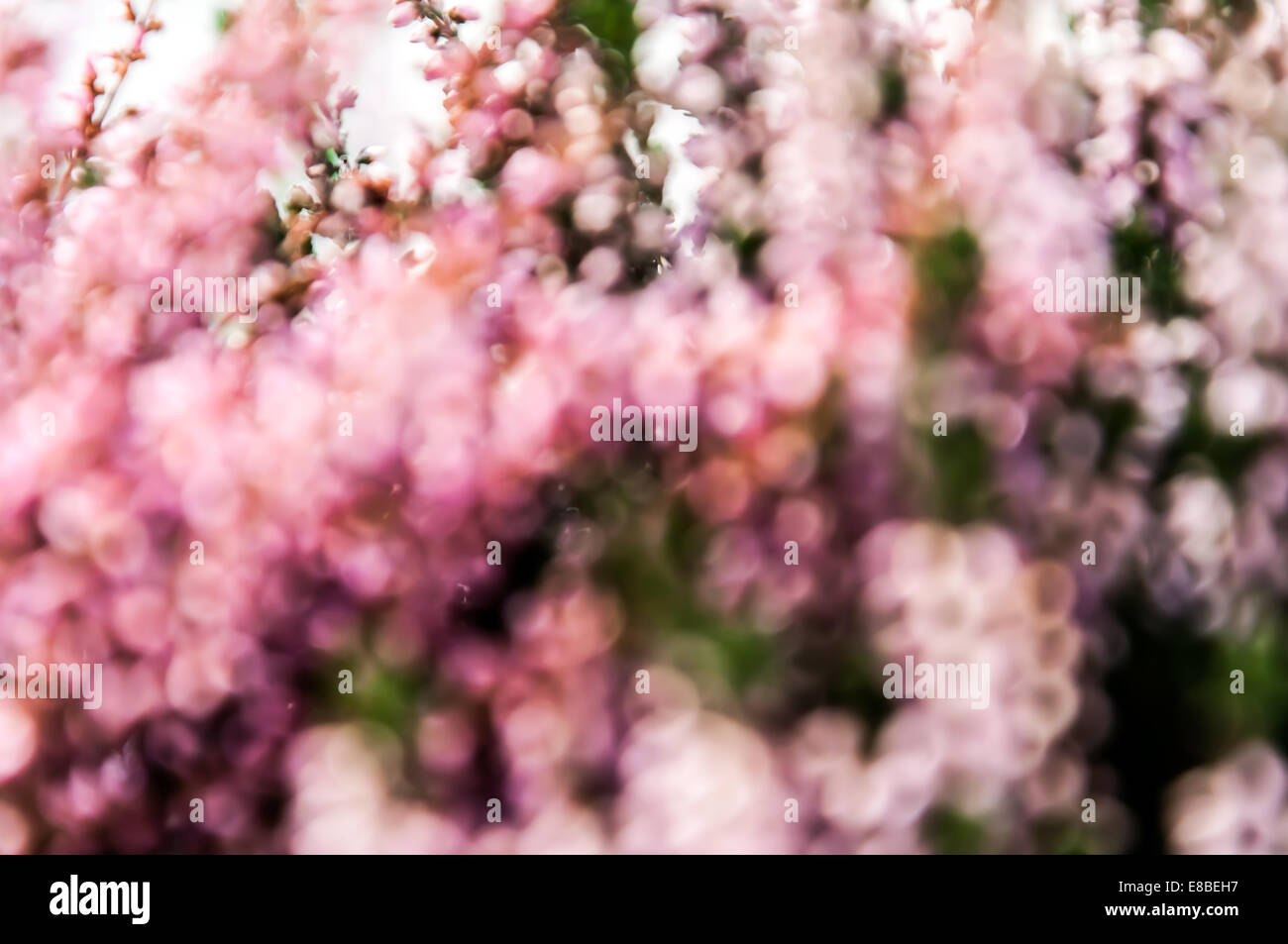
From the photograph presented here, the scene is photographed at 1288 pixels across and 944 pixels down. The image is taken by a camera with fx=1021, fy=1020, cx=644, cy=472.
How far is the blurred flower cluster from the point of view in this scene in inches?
23.3

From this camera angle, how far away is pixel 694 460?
646 mm

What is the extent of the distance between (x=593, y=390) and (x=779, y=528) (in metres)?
0.15

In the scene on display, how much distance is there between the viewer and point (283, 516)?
0.67 m

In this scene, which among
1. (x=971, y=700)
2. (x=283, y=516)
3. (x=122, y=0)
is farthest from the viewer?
(x=122, y=0)

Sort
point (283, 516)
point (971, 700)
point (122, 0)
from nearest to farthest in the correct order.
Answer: point (971, 700) < point (283, 516) < point (122, 0)

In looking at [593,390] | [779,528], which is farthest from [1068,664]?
[593,390]

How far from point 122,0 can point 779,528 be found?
0.74 meters

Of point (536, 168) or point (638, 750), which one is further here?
point (536, 168)

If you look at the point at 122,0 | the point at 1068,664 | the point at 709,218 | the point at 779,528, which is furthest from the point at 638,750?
the point at 122,0

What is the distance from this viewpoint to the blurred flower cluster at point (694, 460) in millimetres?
592

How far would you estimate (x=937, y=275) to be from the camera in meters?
0.60
